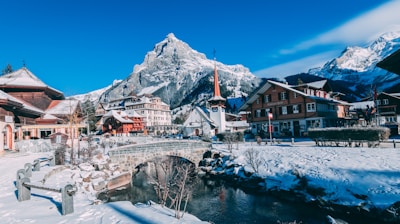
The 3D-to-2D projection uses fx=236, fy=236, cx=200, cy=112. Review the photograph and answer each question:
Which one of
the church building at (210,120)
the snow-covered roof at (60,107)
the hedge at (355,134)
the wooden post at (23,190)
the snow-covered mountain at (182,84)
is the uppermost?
the snow-covered mountain at (182,84)

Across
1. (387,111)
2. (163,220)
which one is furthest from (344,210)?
(387,111)

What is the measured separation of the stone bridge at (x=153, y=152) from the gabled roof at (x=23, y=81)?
84.1 ft

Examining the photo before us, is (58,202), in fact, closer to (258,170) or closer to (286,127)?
(258,170)

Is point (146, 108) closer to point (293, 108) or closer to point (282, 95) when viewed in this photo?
point (282, 95)

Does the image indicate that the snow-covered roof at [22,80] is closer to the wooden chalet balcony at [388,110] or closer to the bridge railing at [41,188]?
the bridge railing at [41,188]

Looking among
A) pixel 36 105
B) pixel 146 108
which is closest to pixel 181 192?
pixel 36 105

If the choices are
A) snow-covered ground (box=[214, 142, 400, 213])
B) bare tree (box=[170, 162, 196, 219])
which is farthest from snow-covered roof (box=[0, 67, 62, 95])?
snow-covered ground (box=[214, 142, 400, 213])

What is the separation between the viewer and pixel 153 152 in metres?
27.4

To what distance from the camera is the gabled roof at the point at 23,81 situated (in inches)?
1525

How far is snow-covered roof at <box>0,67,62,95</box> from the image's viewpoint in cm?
3903

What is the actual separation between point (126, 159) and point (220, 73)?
160m

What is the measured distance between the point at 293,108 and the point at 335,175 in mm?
24821

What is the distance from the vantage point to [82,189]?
55.7 ft

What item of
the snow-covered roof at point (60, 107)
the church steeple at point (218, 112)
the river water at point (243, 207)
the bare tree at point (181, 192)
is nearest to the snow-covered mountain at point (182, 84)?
the church steeple at point (218, 112)
